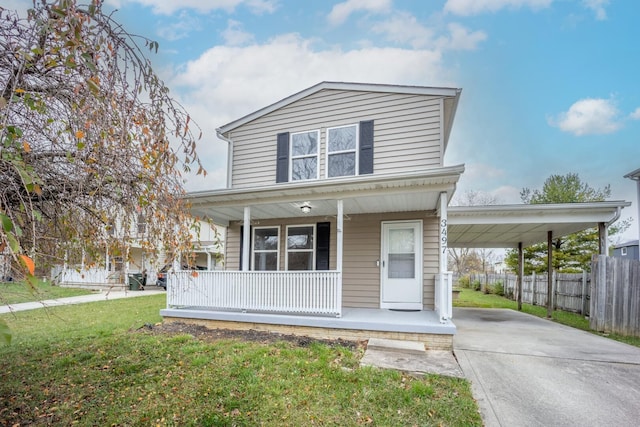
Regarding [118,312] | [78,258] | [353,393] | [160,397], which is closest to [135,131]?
[78,258]

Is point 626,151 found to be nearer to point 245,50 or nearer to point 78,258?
point 245,50

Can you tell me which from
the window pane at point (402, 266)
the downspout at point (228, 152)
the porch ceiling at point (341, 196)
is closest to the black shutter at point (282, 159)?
the porch ceiling at point (341, 196)

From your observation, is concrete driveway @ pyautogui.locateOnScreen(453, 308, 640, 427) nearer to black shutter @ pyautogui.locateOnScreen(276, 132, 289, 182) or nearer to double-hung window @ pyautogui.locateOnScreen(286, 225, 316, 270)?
double-hung window @ pyautogui.locateOnScreen(286, 225, 316, 270)

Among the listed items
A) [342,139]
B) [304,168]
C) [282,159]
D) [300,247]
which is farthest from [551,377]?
[282,159]

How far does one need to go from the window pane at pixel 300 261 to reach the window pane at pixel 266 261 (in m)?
0.43

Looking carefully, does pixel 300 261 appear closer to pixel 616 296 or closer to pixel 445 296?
pixel 445 296

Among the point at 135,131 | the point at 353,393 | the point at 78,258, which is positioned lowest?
the point at 353,393

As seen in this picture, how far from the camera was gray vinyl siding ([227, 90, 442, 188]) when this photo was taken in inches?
305

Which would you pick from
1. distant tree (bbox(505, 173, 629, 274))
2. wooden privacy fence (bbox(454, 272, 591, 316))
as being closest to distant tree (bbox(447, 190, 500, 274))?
distant tree (bbox(505, 173, 629, 274))

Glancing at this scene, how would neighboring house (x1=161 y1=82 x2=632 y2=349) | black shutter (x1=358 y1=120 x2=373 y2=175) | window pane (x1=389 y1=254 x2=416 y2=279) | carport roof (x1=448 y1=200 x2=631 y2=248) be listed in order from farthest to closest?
black shutter (x1=358 y1=120 x2=373 y2=175) < window pane (x1=389 y1=254 x2=416 y2=279) < carport roof (x1=448 y1=200 x2=631 y2=248) < neighboring house (x1=161 y1=82 x2=632 y2=349)

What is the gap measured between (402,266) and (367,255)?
0.84m

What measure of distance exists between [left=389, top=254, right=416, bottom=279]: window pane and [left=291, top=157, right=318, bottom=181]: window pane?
2.87 metres

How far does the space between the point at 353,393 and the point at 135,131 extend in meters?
3.46

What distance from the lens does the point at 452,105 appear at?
788 centimetres
